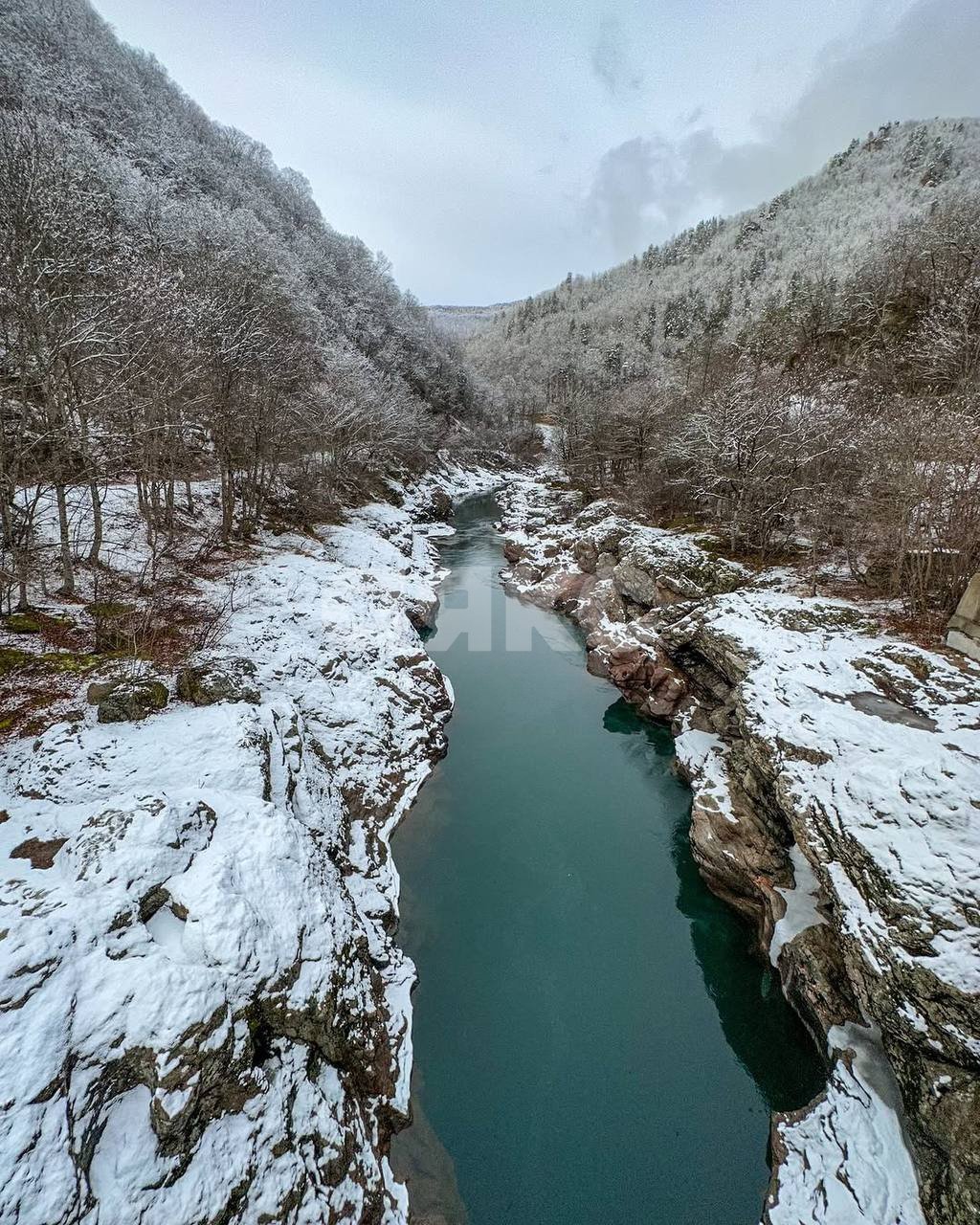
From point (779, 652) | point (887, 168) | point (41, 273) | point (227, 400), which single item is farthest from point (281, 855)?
point (887, 168)

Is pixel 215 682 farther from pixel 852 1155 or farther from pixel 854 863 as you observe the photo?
pixel 852 1155

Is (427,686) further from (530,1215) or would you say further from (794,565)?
(794,565)

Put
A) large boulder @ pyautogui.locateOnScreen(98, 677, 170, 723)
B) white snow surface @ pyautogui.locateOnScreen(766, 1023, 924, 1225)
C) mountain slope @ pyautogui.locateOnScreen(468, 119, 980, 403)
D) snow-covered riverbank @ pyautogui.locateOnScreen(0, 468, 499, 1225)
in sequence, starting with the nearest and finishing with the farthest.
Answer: snow-covered riverbank @ pyautogui.locateOnScreen(0, 468, 499, 1225), white snow surface @ pyautogui.locateOnScreen(766, 1023, 924, 1225), large boulder @ pyautogui.locateOnScreen(98, 677, 170, 723), mountain slope @ pyautogui.locateOnScreen(468, 119, 980, 403)

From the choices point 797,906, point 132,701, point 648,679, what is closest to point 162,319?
point 132,701

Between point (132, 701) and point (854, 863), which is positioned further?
point (132, 701)

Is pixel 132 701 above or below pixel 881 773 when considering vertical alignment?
below

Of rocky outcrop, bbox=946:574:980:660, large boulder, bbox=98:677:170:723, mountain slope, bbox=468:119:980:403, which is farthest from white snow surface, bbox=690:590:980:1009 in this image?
mountain slope, bbox=468:119:980:403

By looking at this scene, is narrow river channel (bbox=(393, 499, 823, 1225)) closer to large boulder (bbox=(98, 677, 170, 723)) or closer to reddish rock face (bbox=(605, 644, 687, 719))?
reddish rock face (bbox=(605, 644, 687, 719))
